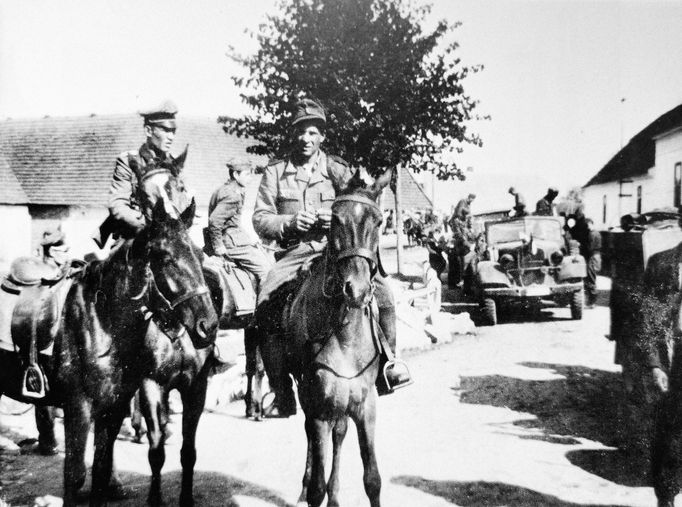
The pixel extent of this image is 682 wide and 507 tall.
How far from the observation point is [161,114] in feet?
15.8

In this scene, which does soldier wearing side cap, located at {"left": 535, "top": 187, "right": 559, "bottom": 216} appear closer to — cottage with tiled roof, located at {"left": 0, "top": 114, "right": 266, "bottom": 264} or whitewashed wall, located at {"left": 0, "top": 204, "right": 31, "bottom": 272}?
cottage with tiled roof, located at {"left": 0, "top": 114, "right": 266, "bottom": 264}

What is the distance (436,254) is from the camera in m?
17.7

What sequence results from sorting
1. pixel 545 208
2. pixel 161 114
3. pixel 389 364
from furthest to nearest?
1. pixel 545 208
2. pixel 161 114
3. pixel 389 364

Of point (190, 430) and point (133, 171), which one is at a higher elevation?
point (133, 171)

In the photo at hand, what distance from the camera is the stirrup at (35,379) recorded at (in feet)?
12.7

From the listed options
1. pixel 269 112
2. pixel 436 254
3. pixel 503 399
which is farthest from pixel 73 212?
pixel 503 399

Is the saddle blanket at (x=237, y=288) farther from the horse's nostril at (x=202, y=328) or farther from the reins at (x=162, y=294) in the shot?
the horse's nostril at (x=202, y=328)

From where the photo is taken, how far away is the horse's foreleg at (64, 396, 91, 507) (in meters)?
3.51

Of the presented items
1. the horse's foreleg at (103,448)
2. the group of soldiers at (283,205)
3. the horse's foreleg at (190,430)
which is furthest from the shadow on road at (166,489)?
the group of soldiers at (283,205)

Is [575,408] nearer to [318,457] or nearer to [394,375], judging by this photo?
[394,375]

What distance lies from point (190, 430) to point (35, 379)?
1.24m

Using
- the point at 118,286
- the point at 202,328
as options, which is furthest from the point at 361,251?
the point at 118,286

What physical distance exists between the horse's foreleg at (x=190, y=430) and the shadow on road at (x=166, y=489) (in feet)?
0.84

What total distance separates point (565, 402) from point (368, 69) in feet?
23.1
